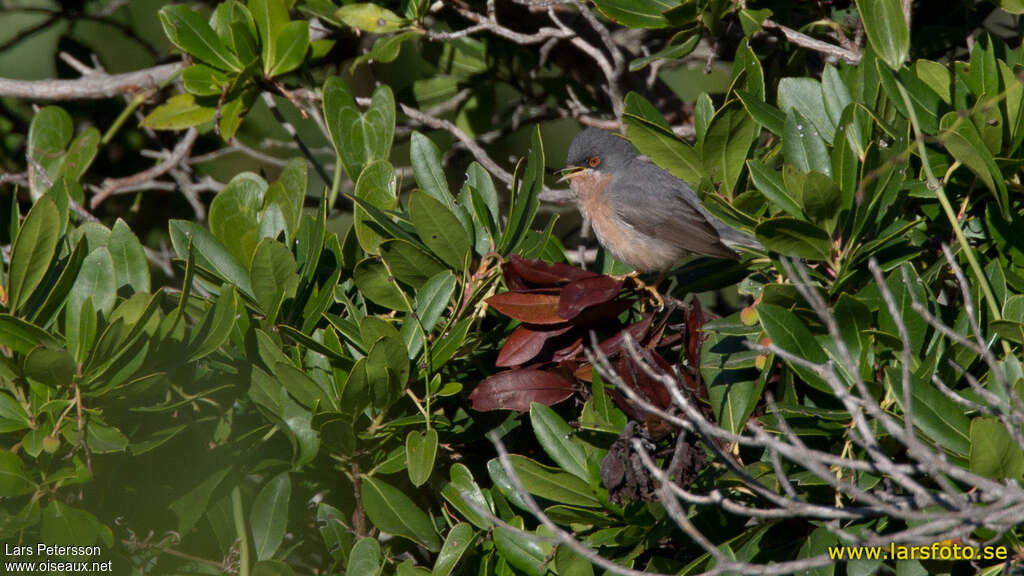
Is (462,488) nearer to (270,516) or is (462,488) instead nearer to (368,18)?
(270,516)

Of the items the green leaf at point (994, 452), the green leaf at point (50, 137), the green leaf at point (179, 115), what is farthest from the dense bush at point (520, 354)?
the green leaf at point (50, 137)

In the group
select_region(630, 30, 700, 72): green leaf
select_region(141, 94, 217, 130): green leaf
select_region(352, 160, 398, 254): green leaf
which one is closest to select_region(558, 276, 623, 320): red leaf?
select_region(352, 160, 398, 254): green leaf

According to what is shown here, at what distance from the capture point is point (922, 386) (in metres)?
2.05

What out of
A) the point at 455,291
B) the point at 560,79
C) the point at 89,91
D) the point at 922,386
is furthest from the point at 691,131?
the point at 89,91

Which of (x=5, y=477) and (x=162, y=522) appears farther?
(x=162, y=522)

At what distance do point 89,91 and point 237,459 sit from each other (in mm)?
2722

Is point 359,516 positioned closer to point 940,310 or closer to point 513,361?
point 513,361

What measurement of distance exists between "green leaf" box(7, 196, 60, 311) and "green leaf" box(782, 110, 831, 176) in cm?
209

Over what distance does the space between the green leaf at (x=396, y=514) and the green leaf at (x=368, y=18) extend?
203 centimetres

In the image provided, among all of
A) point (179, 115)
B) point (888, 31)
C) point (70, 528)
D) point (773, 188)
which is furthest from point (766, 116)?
point (179, 115)

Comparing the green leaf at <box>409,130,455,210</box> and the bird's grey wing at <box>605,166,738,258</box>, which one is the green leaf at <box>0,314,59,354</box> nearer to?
the green leaf at <box>409,130,455,210</box>

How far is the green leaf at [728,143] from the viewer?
2.71 meters

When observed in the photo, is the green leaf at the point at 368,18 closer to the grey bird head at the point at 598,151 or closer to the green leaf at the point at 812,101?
the grey bird head at the point at 598,151

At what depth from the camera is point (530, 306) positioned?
8.27ft
